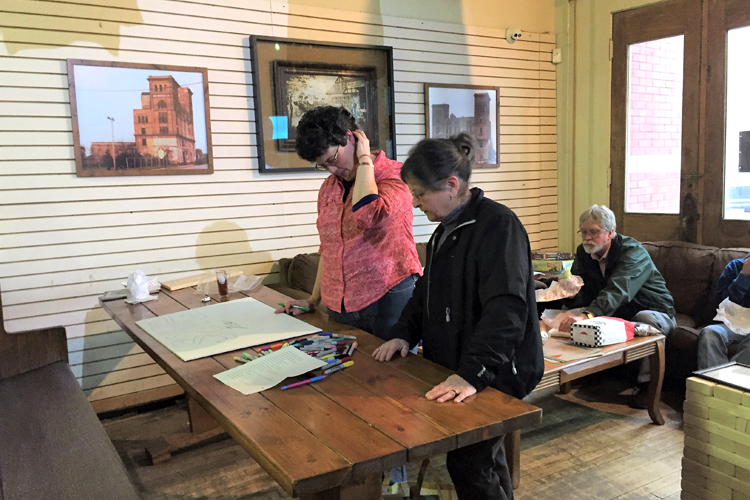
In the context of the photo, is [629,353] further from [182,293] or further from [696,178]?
[182,293]

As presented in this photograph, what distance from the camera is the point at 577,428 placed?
11.0ft

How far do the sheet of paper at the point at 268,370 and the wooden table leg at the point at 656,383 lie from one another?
2.38 m

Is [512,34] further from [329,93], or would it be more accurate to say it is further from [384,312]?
[384,312]

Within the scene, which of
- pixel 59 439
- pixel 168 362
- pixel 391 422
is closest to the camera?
pixel 391 422

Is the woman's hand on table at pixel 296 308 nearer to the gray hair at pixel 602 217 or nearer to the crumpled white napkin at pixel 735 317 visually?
the gray hair at pixel 602 217

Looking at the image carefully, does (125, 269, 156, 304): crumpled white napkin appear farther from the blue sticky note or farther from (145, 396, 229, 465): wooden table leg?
the blue sticky note

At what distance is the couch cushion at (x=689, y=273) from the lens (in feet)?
13.2

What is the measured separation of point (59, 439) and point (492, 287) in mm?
1701

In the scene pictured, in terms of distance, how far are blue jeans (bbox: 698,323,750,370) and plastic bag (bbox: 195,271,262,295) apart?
8.59ft

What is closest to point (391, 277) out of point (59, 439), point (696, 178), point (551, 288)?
point (59, 439)

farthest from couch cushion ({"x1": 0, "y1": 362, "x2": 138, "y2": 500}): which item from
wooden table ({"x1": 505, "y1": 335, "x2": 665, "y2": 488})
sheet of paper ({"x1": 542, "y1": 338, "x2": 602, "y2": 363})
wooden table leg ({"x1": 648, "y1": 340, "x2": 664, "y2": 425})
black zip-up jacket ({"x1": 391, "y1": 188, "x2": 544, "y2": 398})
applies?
wooden table leg ({"x1": 648, "y1": 340, "x2": 664, "y2": 425})

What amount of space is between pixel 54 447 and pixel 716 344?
340 centimetres

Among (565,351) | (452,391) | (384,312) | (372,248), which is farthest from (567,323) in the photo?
(452,391)

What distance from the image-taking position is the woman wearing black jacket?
156 centimetres
